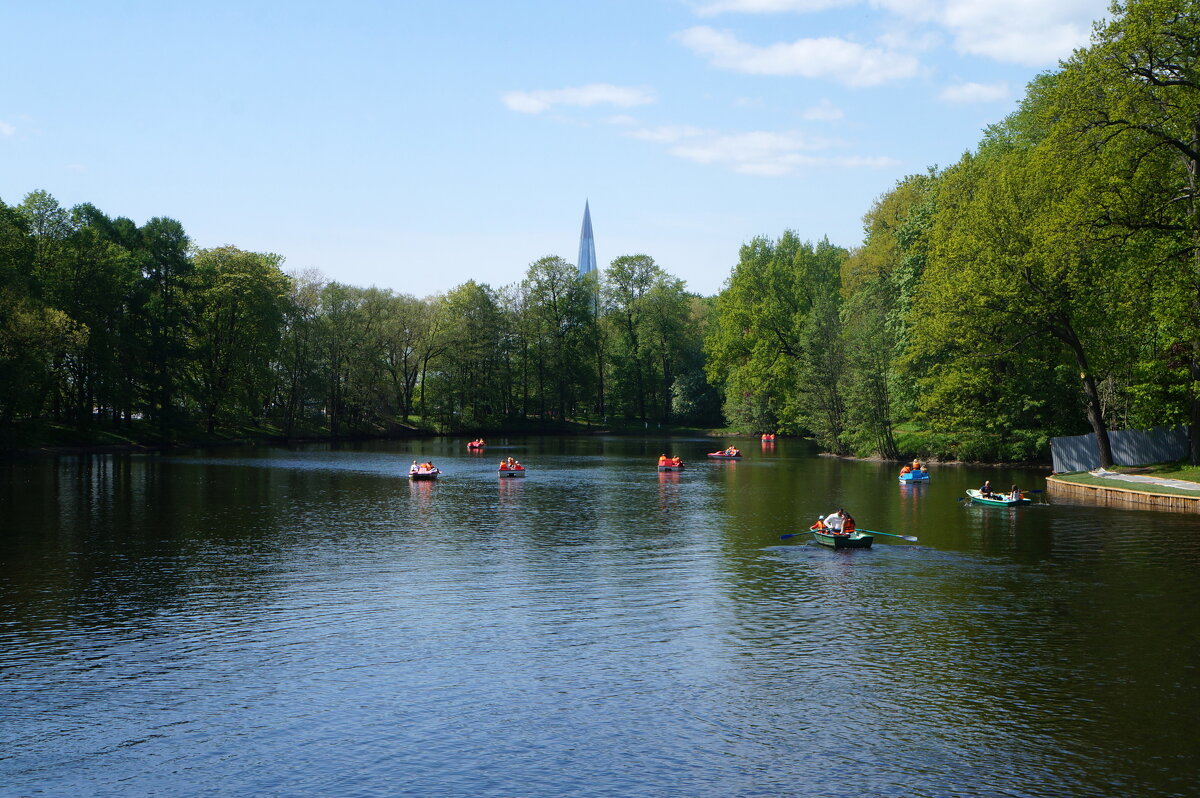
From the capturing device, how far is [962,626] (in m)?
26.8

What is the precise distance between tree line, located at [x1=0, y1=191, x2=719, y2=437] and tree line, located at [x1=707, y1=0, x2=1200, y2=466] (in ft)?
172

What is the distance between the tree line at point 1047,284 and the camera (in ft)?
156

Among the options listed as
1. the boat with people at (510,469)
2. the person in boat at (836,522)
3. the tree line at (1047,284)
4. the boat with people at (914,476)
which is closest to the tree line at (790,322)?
the tree line at (1047,284)

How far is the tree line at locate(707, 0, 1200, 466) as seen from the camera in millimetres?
47625

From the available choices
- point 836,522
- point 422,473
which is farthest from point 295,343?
point 836,522

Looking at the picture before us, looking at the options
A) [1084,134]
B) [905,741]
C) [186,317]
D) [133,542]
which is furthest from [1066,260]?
[186,317]

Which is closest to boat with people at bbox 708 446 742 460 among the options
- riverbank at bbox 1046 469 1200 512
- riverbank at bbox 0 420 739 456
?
riverbank at bbox 1046 469 1200 512

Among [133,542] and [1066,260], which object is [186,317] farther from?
[1066,260]

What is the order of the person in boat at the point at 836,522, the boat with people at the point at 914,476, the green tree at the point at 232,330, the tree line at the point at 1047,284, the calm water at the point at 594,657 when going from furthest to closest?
the green tree at the point at 232,330, the boat with people at the point at 914,476, the tree line at the point at 1047,284, the person in boat at the point at 836,522, the calm water at the point at 594,657

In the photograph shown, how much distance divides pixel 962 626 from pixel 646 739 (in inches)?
481

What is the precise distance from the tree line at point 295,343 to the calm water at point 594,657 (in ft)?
160

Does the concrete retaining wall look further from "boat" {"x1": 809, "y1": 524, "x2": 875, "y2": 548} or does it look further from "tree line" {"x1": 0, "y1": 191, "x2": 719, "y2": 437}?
"tree line" {"x1": 0, "y1": 191, "x2": 719, "y2": 437}

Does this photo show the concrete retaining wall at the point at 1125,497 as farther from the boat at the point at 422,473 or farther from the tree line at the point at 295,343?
the tree line at the point at 295,343

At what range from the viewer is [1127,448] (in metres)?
60.4
